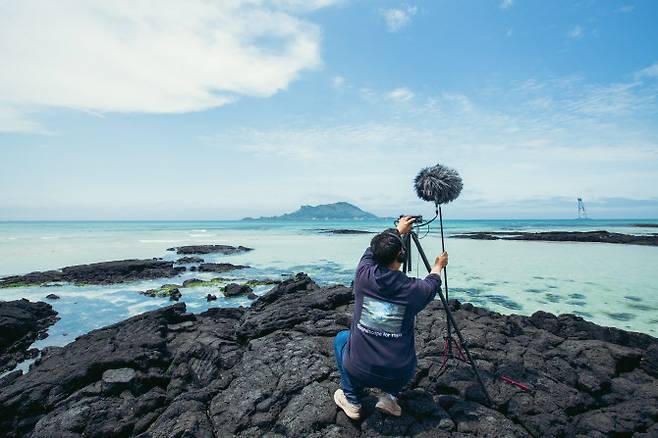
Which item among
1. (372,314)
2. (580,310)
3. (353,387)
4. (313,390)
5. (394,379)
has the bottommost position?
(580,310)

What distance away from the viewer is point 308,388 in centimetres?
539

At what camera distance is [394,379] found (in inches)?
154

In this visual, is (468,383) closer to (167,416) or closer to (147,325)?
(167,416)

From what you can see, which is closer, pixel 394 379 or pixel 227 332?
pixel 394 379

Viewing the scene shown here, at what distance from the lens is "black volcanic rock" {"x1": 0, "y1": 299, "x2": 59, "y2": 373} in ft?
33.3

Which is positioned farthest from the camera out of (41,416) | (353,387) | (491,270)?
(491,270)

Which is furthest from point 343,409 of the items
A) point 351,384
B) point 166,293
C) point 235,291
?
point 166,293

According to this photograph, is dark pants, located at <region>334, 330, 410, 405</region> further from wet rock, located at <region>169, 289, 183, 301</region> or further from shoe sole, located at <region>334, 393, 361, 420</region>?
wet rock, located at <region>169, 289, 183, 301</region>

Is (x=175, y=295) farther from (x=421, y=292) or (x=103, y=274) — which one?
(x=421, y=292)

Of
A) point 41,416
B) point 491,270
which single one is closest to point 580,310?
point 491,270

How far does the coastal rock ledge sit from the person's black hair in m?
2.33

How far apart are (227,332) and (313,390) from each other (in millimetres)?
5140

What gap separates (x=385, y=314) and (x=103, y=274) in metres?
26.6

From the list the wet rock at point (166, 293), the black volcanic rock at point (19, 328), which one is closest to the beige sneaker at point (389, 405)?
the black volcanic rock at point (19, 328)
